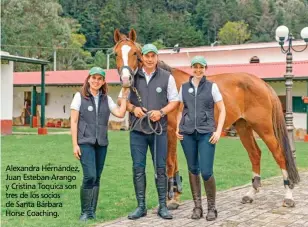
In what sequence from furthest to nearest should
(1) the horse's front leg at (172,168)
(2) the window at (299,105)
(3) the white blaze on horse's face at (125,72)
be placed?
(2) the window at (299,105)
(1) the horse's front leg at (172,168)
(3) the white blaze on horse's face at (125,72)

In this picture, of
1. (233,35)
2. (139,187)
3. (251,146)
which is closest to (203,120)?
(139,187)

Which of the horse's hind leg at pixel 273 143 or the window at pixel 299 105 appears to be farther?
the window at pixel 299 105

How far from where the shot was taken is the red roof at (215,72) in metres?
24.3

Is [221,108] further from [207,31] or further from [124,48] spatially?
[207,31]

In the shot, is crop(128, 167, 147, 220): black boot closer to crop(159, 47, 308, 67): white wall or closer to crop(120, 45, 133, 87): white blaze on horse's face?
crop(120, 45, 133, 87): white blaze on horse's face

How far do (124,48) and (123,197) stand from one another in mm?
2723

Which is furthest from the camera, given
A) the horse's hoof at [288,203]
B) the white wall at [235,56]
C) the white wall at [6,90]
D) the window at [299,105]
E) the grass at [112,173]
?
the white wall at [235,56]

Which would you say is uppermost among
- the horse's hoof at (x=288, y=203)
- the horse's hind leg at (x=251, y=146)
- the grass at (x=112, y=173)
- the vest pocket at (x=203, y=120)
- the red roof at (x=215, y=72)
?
the red roof at (x=215, y=72)

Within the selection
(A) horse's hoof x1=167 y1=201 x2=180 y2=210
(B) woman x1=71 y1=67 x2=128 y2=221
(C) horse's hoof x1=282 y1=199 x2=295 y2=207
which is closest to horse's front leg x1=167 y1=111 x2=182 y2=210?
(A) horse's hoof x1=167 y1=201 x2=180 y2=210

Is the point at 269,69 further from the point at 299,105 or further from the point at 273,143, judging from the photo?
the point at 273,143

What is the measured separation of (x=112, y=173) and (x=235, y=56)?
2514cm

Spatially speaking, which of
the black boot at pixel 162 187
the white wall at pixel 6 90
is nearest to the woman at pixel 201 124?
the black boot at pixel 162 187

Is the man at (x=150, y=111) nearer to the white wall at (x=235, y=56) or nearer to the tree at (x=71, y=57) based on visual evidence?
the white wall at (x=235, y=56)

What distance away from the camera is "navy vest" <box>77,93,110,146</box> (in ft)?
19.9
